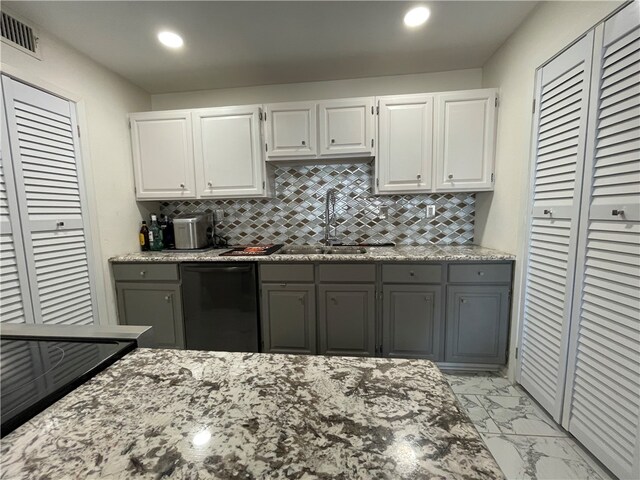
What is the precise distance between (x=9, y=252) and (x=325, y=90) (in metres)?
2.53

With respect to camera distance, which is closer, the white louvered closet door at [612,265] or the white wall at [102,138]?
the white louvered closet door at [612,265]

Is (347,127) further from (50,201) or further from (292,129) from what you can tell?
(50,201)

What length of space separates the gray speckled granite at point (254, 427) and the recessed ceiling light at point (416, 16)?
6.55 ft

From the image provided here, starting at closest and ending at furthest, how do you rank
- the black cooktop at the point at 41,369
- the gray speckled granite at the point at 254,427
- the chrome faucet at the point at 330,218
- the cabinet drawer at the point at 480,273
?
the gray speckled granite at the point at 254,427 < the black cooktop at the point at 41,369 < the cabinet drawer at the point at 480,273 < the chrome faucet at the point at 330,218

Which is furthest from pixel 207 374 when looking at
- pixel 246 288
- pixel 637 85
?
pixel 637 85

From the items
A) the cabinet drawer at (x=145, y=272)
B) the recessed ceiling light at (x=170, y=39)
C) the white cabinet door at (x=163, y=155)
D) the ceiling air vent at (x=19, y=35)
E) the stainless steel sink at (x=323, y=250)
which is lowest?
the cabinet drawer at (x=145, y=272)

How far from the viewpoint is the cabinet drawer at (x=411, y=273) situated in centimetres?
202

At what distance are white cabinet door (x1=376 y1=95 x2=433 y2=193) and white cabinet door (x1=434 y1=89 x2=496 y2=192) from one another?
83 mm

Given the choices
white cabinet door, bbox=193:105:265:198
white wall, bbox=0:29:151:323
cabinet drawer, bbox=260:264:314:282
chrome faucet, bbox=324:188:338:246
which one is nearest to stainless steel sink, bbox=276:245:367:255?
chrome faucet, bbox=324:188:338:246

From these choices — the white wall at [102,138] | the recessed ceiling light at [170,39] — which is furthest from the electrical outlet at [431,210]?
the white wall at [102,138]

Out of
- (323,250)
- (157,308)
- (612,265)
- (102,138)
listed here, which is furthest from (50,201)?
(612,265)

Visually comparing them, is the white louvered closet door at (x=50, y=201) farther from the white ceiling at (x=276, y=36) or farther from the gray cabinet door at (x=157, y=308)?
the white ceiling at (x=276, y=36)

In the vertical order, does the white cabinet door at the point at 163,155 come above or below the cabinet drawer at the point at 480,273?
above

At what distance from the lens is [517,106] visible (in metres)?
1.89
